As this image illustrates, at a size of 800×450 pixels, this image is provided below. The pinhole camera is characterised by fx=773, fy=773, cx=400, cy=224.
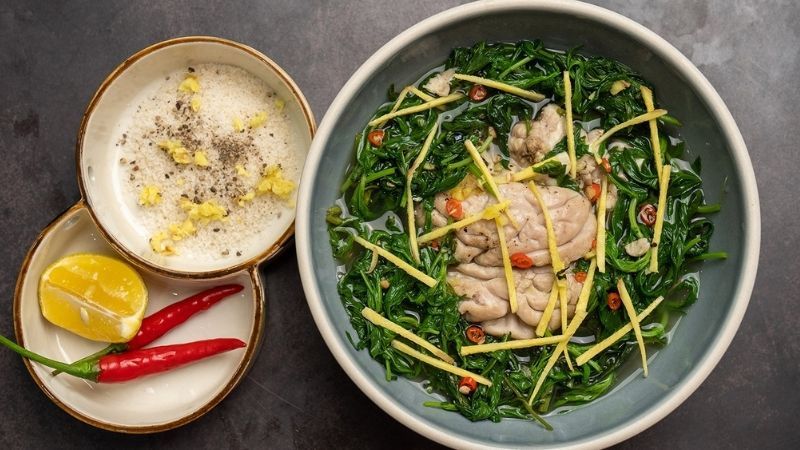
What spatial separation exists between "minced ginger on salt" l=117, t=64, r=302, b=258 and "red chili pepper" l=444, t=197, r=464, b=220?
718mm

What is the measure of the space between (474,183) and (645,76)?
0.68m

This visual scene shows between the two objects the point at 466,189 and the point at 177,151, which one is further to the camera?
the point at 177,151

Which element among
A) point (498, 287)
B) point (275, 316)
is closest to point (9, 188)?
point (275, 316)

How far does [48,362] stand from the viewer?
2961mm

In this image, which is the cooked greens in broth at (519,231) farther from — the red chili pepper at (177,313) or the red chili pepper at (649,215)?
the red chili pepper at (177,313)

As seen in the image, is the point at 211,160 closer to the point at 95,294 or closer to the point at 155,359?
the point at 95,294

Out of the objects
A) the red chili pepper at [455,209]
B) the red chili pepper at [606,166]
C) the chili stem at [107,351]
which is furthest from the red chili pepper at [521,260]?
the chili stem at [107,351]

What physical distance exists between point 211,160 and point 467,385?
1367 millimetres

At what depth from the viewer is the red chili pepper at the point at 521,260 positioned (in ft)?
8.73

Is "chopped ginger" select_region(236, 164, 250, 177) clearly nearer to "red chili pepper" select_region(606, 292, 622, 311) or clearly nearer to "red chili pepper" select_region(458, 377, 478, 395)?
"red chili pepper" select_region(458, 377, 478, 395)

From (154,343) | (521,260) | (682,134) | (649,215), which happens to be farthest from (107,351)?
(682,134)

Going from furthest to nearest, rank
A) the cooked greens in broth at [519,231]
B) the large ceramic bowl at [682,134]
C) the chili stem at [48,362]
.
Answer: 1. the chili stem at [48,362]
2. the cooked greens in broth at [519,231]
3. the large ceramic bowl at [682,134]

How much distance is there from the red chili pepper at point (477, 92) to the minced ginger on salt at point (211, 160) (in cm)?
81

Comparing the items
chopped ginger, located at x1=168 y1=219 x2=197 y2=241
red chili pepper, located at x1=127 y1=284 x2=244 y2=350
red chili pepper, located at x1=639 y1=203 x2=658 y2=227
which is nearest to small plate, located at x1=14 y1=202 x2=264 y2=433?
red chili pepper, located at x1=127 y1=284 x2=244 y2=350
